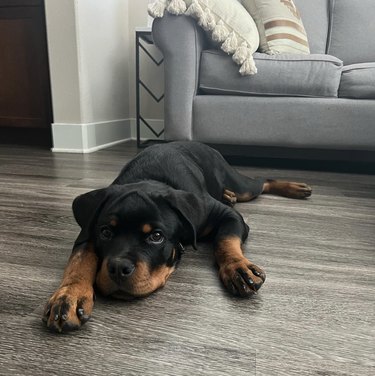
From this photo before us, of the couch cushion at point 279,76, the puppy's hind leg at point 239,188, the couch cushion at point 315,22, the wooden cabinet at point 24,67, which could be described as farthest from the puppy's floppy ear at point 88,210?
the couch cushion at point 315,22

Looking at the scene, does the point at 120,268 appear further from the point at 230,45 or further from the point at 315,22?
the point at 315,22

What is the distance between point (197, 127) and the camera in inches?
106

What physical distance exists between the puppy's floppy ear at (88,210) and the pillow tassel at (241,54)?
170 cm

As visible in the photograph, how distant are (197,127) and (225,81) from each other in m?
0.35

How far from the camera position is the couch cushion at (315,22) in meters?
3.45

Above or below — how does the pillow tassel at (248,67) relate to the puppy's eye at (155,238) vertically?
above

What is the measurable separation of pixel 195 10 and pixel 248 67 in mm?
484

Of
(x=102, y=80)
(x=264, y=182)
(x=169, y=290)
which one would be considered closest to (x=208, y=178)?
(x=264, y=182)

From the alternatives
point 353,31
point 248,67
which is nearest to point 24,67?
point 248,67

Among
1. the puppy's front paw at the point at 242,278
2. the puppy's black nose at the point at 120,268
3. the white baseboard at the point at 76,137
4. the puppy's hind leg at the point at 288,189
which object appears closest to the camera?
the puppy's black nose at the point at 120,268

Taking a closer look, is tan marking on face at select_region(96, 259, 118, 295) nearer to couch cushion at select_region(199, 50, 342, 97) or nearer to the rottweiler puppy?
the rottweiler puppy

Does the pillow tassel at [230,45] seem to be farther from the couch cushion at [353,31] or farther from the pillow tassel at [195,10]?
the couch cushion at [353,31]

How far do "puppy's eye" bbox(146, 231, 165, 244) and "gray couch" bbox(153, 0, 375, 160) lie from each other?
1.69 meters

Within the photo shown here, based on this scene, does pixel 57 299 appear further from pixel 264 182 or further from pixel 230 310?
pixel 264 182
